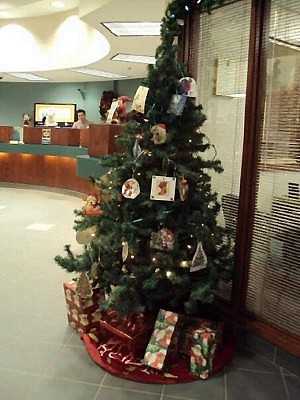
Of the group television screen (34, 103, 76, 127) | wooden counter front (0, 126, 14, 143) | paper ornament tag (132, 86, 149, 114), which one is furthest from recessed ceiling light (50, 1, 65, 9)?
paper ornament tag (132, 86, 149, 114)

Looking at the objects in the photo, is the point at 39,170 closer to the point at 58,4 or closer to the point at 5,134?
the point at 5,134

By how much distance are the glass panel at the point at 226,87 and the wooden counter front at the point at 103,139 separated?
1.49 m

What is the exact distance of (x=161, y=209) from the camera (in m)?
2.28

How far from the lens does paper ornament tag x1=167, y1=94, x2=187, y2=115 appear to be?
228 centimetres

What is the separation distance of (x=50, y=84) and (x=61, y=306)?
10649mm

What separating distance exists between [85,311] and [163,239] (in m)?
0.79

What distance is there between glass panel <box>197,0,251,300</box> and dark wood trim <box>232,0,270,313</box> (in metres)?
0.09

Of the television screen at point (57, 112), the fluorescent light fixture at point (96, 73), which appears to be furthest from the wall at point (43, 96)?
the fluorescent light fixture at point (96, 73)

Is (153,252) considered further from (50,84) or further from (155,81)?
(50,84)

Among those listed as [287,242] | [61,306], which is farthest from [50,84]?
[287,242]

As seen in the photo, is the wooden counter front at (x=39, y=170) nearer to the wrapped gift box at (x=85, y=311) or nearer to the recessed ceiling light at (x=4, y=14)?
the recessed ceiling light at (x=4, y=14)

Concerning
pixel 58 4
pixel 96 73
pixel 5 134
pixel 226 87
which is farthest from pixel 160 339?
pixel 96 73

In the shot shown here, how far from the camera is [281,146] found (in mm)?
2350

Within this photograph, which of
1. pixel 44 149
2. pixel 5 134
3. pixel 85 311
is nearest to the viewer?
pixel 85 311
